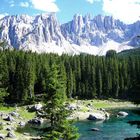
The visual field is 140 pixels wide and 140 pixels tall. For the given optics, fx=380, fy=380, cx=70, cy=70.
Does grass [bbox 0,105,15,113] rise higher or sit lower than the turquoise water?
higher

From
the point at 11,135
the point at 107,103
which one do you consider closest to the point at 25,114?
the point at 11,135

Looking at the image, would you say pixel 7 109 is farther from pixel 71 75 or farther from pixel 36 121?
pixel 71 75

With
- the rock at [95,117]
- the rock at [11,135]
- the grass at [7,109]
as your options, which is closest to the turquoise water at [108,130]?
the rock at [95,117]

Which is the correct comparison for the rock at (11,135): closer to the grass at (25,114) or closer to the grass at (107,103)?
the grass at (25,114)

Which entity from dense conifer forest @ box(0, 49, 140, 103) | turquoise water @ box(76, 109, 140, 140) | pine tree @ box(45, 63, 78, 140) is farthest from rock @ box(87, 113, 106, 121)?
pine tree @ box(45, 63, 78, 140)

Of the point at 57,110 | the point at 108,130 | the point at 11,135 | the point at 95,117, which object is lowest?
the point at 108,130

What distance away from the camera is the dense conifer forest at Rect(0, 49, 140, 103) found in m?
126

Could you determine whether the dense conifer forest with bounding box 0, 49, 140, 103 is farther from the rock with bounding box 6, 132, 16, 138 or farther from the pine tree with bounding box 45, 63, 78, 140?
the pine tree with bounding box 45, 63, 78, 140

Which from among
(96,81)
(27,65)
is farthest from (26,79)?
(96,81)

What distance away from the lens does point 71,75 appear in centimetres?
15425

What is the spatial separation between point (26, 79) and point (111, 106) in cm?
3675

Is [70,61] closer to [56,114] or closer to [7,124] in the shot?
[7,124]

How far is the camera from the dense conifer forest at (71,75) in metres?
126

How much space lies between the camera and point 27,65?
420 ft
